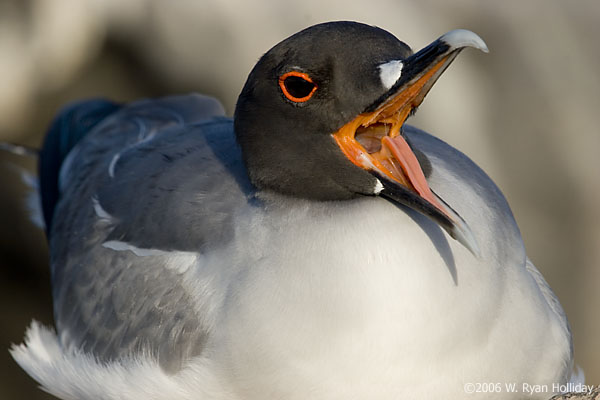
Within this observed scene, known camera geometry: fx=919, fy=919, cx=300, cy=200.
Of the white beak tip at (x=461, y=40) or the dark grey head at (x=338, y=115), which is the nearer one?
the white beak tip at (x=461, y=40)

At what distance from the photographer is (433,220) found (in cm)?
325

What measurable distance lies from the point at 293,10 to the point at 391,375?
3.75 m

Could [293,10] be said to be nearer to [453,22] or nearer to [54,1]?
[453,22]

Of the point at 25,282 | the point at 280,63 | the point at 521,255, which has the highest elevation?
the point at 280,63

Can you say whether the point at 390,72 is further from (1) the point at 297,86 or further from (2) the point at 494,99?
(2) the point at 494,99

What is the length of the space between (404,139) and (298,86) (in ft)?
1.48

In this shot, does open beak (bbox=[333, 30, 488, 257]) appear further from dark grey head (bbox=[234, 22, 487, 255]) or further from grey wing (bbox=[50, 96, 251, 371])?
grey wing (bbox=[50, 96, 251, 371])

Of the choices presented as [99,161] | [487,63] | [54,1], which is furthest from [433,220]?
[54,1]

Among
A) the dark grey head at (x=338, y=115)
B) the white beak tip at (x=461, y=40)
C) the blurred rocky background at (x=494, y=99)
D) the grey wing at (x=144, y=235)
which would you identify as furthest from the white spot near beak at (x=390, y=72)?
the blurred rocky background at (x=494, y=99)

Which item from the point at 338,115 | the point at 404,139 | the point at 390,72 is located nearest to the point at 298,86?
the point at 338,115

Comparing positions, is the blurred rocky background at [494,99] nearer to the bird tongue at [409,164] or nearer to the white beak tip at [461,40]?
the bird tongue at [409,164]

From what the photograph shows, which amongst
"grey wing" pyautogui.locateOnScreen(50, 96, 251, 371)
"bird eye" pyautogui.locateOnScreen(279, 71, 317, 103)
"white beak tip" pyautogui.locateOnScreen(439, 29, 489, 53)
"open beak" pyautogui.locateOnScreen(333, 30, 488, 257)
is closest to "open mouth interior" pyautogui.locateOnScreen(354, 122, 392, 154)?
"open beak" pyautogui.locateOnScreen(333, 30, 488, 257)

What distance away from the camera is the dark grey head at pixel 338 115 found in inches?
126

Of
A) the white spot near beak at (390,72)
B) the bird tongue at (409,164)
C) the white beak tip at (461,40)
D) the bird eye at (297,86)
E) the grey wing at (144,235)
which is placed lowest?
the grey wing at (144,235)
